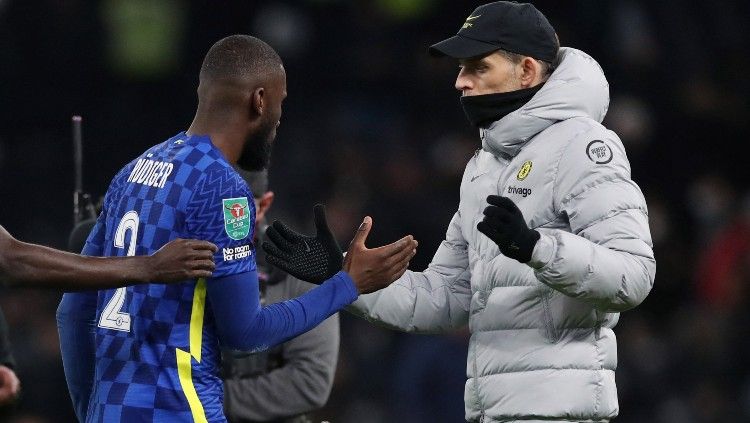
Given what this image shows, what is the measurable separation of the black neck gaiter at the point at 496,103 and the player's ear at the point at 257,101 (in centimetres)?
68

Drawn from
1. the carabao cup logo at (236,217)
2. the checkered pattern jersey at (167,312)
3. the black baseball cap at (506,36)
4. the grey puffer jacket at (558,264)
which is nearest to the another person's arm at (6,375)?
the checkered pattern jersey at (167,312)

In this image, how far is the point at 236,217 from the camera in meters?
3.44

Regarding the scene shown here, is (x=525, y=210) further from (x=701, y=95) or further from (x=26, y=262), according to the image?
(x=701, y=95)

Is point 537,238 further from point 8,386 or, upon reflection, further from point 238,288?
point 8,386

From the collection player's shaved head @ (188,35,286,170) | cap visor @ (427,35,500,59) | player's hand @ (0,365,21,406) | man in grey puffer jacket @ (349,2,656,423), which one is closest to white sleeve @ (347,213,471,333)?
man in grey puffer jacket @ (349,2,656,423)

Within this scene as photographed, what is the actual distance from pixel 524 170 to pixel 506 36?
0.43m

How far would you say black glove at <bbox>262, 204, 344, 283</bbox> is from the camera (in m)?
3.82

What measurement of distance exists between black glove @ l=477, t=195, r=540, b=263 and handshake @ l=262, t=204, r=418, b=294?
1.08ft

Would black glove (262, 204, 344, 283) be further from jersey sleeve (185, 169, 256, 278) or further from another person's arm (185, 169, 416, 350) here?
jersey sleeve (185, 169, 256, 278)

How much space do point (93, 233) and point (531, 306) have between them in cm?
125

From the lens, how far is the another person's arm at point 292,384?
486 cm

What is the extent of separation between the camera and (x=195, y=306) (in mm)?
3475

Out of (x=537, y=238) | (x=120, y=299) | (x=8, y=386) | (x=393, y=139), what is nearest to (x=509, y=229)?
(x=537, y=238)

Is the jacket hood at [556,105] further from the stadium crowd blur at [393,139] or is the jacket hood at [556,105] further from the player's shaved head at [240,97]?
the stadium crowd blur at [393,139]
